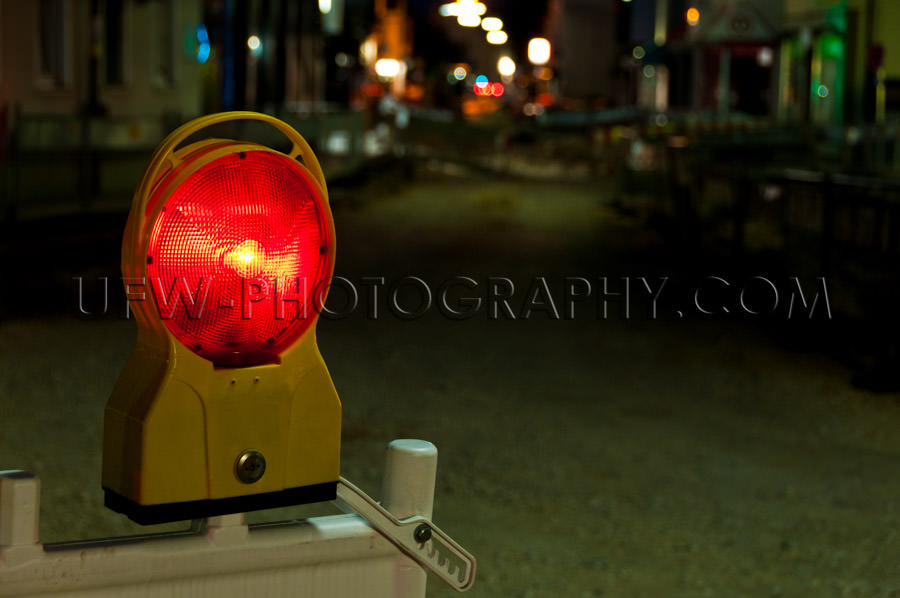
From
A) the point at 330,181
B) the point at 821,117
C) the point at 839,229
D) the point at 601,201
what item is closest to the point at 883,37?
the point at 821,117

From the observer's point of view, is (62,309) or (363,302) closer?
(62,309)

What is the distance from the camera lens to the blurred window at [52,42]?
20516 millimetres

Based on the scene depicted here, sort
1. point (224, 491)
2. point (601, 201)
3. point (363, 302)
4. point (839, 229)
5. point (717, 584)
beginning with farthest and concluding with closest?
point (601, 201), point (363, 302), point (839, 229), point (717, 584), point (224, 491)

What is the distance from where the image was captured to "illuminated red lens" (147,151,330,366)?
7.11ft

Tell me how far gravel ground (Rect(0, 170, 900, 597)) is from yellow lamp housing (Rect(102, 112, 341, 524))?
2.39m

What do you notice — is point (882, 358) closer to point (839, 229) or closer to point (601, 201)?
point (839, 229)

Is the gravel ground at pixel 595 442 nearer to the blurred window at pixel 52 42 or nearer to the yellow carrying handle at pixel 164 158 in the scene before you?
the yellow carrying handle at pixel 164 158

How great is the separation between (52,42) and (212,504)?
65.7 feet

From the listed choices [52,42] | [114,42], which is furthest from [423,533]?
[114,42]

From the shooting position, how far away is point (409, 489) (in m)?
2.41

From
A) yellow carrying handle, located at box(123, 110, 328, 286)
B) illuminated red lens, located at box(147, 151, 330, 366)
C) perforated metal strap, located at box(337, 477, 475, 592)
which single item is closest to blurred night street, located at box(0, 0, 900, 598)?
perforated metal strap, located at box(337, 477, 475, 592)

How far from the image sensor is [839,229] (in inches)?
394

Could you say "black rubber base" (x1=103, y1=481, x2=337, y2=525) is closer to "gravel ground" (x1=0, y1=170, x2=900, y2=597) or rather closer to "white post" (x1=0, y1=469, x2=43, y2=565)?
"white post" (x1=0, y1=469, x2=43, y2=565)

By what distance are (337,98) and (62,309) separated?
52.5m
